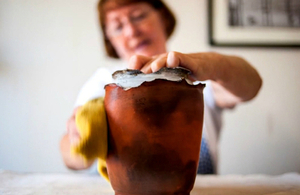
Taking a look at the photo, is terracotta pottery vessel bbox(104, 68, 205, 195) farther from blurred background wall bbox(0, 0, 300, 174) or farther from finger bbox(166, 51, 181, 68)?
blurred background wall bbox(0, 0, 300, 174)

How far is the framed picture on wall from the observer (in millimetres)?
1263

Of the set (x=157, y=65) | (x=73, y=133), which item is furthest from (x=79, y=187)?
(x=157, y=65)

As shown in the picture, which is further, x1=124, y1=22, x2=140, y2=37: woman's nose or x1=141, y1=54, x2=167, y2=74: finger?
x1=124, y1=22, x2=140, y2=37: woman's nose

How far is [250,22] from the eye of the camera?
1.27m

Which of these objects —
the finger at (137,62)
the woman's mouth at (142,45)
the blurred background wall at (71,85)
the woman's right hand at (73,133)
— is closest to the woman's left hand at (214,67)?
the finger at (137,62)

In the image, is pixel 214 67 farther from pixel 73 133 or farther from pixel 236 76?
pixel 73 133

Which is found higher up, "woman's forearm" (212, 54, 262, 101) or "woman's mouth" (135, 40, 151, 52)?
"woman's mouth" (135, 40, 151, 52)

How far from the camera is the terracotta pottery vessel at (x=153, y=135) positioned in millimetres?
313

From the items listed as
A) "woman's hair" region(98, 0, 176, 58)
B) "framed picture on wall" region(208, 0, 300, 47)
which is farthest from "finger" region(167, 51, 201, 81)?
"framed picture on wall" region(208, 0, 300, 47)

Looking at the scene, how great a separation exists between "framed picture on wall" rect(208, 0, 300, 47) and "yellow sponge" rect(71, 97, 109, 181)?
104 centimetres

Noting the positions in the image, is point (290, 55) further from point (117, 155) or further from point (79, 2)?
point (117, 155)

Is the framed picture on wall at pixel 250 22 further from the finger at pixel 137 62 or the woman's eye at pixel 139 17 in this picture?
the finger at pixel 137 62

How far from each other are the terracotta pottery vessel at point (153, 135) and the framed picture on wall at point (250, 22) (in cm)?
101

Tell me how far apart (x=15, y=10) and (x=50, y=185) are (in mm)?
1066
